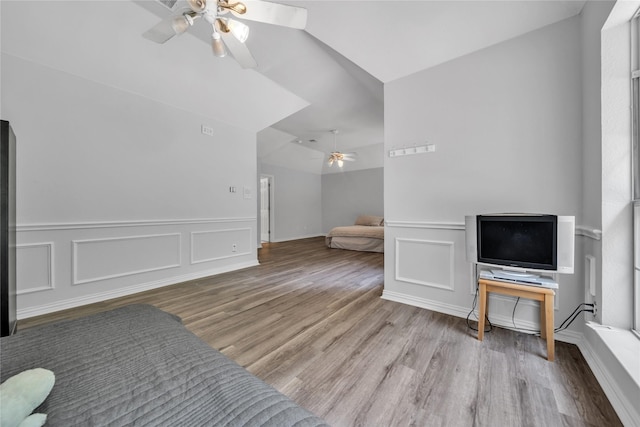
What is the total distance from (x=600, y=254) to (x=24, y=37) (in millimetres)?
4830

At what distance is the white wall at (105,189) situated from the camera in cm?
228

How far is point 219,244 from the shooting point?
3914 millimetres

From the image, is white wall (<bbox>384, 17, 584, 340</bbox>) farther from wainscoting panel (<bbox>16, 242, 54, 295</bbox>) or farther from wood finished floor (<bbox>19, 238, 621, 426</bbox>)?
wainscoting panel (<bbox>16, 242, 54, 295</bbox>)

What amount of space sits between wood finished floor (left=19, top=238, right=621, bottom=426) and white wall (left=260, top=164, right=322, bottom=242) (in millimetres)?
4753

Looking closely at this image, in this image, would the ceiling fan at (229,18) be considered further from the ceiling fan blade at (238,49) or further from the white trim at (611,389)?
the white trim at (611,389)

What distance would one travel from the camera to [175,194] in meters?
3.36

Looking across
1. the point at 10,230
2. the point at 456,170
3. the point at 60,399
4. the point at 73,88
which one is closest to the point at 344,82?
the point at 456,170

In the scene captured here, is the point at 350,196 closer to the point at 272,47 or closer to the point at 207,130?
the point at 207,130

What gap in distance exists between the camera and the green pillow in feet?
1.50

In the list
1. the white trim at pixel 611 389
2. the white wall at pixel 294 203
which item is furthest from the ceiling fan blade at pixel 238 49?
the white wall at pixel 294 203

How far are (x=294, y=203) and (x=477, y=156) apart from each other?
6351 millimetres

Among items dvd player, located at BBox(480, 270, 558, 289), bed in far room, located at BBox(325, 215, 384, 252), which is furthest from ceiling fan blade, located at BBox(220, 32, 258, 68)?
bed in far room, located at BBox(325, 215, 384, 252)

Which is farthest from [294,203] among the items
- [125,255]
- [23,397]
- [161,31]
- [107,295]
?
[23,397]

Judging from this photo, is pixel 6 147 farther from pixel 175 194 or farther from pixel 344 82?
pixel 344 82
